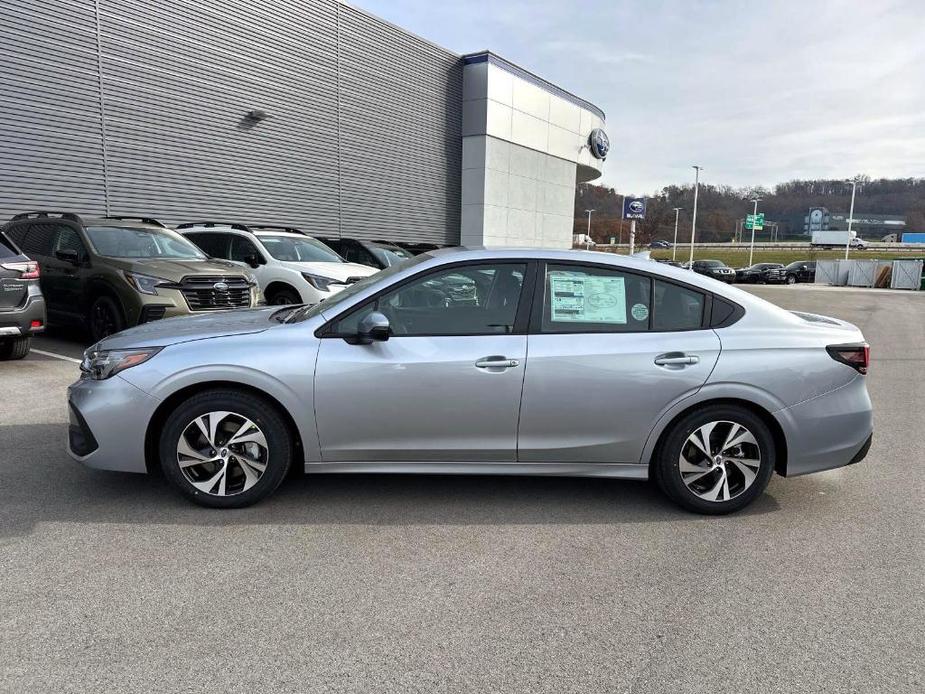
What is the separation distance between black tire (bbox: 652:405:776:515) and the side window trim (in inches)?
43.6

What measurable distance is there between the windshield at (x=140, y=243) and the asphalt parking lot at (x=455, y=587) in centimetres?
477

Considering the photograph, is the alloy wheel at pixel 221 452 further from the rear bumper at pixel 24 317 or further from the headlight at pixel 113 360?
the rear bumper at pixel 24 317

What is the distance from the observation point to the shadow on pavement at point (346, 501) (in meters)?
3.88

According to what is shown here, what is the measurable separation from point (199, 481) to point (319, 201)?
53.8 feet

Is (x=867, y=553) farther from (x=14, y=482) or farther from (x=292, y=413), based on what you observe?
(x=14, y=482)

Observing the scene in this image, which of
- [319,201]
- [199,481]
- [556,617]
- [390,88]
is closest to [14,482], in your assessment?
[199,481]

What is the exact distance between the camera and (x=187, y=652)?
2.63 meters

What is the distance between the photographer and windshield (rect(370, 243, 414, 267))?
13898mm

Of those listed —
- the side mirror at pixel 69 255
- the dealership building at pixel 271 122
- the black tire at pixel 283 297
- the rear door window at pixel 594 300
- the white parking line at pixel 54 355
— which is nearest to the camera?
the rear door window at pixel 594 300

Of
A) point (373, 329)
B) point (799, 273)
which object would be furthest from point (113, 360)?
point (799, 273)

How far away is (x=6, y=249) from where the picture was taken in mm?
7824

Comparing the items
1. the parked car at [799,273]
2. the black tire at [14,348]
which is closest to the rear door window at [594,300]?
the black tire at [14,348]

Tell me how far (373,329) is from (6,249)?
641 centimetres

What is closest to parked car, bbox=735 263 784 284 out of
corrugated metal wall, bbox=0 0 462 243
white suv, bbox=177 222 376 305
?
corrugated metal wall, bbox=0 0 462 243
